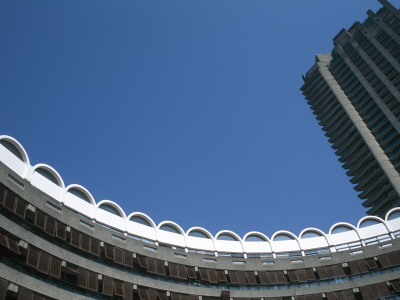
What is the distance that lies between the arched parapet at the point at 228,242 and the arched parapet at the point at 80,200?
1572 cm

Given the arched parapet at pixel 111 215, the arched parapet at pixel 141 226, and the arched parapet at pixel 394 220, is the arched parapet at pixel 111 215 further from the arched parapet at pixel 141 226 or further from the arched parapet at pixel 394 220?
the arched parapet at pixel 394 220

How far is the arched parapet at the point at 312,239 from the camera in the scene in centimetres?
4953

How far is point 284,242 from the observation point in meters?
50.0

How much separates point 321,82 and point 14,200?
107 metres

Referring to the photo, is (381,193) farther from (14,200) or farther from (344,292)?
(14,200)

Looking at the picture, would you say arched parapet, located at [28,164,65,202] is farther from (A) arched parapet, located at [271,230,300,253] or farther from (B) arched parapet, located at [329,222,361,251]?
(B) arched parapet, located at [329,222,361,251]

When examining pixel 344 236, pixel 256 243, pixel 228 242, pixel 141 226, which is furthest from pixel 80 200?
pixel 344 236

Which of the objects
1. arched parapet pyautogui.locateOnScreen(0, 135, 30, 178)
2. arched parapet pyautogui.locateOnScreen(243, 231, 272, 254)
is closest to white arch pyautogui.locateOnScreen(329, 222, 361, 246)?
arched parapet pyautogui.locateOnScreen(243, 231, 272, 254)

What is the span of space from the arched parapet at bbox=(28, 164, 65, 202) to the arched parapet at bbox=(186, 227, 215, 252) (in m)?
15.9

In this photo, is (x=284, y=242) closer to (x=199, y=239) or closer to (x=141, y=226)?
(x=199, y=239)

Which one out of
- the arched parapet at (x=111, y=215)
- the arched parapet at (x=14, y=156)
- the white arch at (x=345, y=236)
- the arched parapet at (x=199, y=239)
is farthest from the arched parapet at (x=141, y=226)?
the white arch at (x=345, y=236)

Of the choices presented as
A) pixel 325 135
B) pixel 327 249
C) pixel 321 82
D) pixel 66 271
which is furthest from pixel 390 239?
pixel 321 82

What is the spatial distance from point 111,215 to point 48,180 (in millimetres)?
7693

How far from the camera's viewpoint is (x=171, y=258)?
4325 cm
